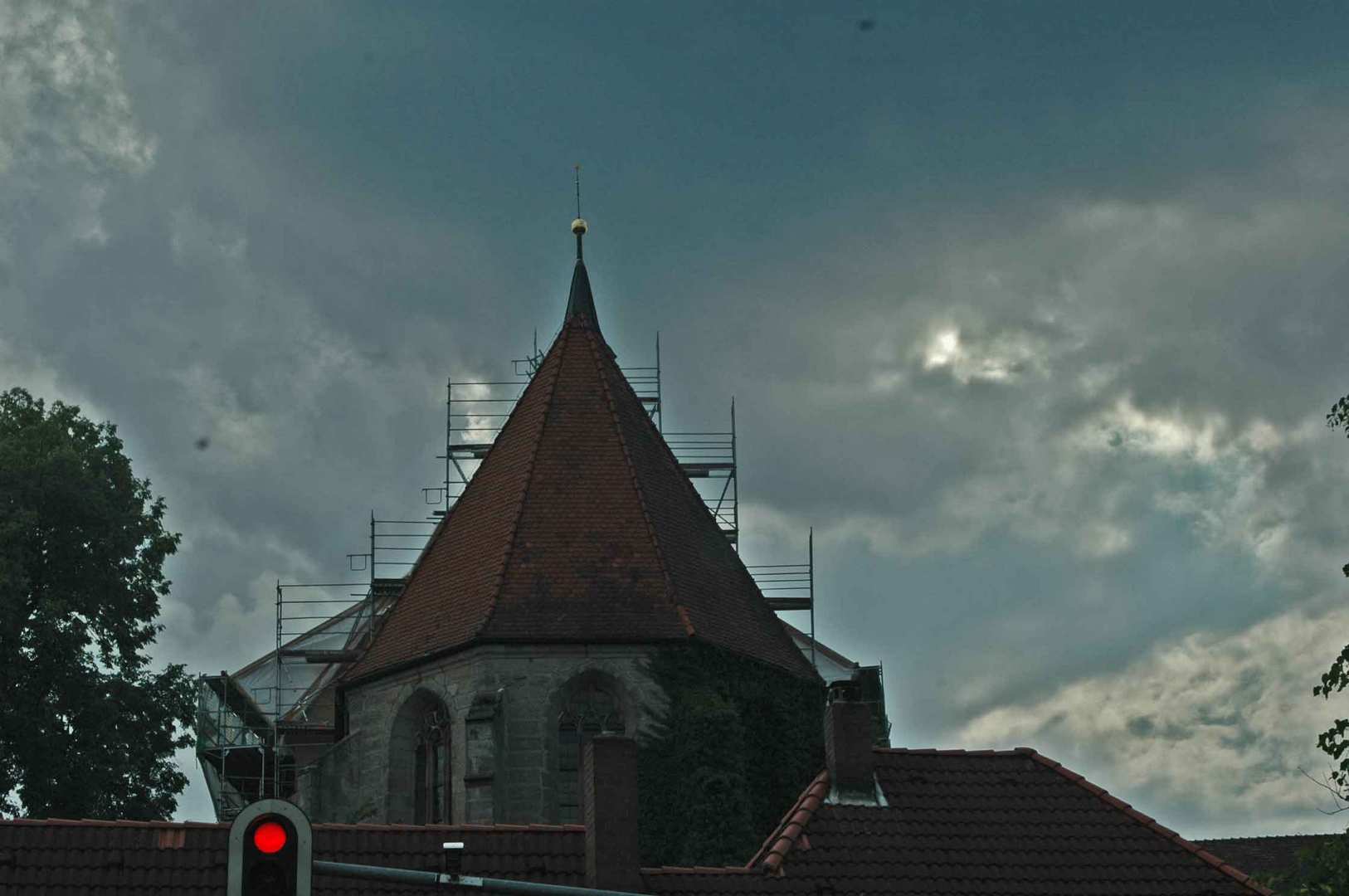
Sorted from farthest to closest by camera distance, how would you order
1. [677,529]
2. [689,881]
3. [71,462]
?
[71,462]
[677,529]
[689,881]

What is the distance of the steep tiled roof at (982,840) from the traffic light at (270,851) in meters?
11.9

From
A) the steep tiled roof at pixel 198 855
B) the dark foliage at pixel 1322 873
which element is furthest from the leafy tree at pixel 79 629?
the dark foliage at pixel 1322 873

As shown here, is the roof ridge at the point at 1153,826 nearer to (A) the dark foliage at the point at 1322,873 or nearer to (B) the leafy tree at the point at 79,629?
(A) the dark foliage at the point at 1322,873

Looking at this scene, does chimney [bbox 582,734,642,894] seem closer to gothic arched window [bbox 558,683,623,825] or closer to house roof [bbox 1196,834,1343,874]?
gothic arched window [bbox 558,683,623,825]

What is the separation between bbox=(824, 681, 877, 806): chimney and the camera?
78.2 ft

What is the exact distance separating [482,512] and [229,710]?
285 inches

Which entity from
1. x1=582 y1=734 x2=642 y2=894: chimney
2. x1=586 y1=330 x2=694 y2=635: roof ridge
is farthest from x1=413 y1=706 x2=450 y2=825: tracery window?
x1=582 y1=734 x2=642 y2=894: chimney

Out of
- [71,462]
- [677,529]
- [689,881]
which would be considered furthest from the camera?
[71,462]

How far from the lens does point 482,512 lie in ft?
111

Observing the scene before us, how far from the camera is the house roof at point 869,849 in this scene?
20.7 m

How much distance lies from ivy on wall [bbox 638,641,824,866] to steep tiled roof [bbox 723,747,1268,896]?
5004mm

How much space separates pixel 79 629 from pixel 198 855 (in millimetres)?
15679

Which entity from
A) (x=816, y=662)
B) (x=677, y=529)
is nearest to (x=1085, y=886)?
(x=677, y=529)

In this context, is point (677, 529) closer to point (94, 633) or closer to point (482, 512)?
point (482, 512)
